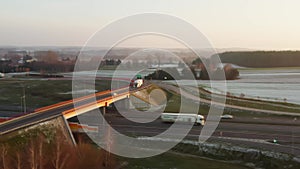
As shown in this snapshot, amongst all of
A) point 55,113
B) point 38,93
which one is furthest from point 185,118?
point 38,93

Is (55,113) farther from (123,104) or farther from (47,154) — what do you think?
(123,104)

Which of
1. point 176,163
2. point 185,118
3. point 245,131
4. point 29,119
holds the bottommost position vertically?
point 176,163

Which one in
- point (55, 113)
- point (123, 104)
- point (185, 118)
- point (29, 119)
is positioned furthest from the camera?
point (123, 104)

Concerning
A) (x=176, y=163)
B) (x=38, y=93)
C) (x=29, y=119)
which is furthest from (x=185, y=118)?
(x=38, y=93)

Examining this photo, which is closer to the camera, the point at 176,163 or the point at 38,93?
the point at 176,163

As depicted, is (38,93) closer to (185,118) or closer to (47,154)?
(185,118)

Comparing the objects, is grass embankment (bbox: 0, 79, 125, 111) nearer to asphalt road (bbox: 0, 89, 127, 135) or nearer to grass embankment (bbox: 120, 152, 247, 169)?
asphalt road (bbox: 0, 89, 127, 135)

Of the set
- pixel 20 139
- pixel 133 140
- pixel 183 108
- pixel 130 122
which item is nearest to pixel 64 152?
pixel 20 139

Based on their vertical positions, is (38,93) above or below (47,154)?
above

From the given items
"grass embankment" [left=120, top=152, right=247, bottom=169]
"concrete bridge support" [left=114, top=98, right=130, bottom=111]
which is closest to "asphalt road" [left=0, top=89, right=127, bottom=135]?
"grass embankment" [left=120, top=152, right=247, bottom=169]

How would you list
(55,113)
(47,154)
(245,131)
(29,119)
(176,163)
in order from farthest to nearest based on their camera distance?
1. (245,131)
2. (55,113)
3. (29,119)
4. (176,163)
5. (47,154)

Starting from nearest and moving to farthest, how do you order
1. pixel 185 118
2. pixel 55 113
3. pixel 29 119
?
pixel 29 119 < pixel 55 113 < pixel 185 118

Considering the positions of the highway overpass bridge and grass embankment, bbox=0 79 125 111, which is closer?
the highway overpass bridge
